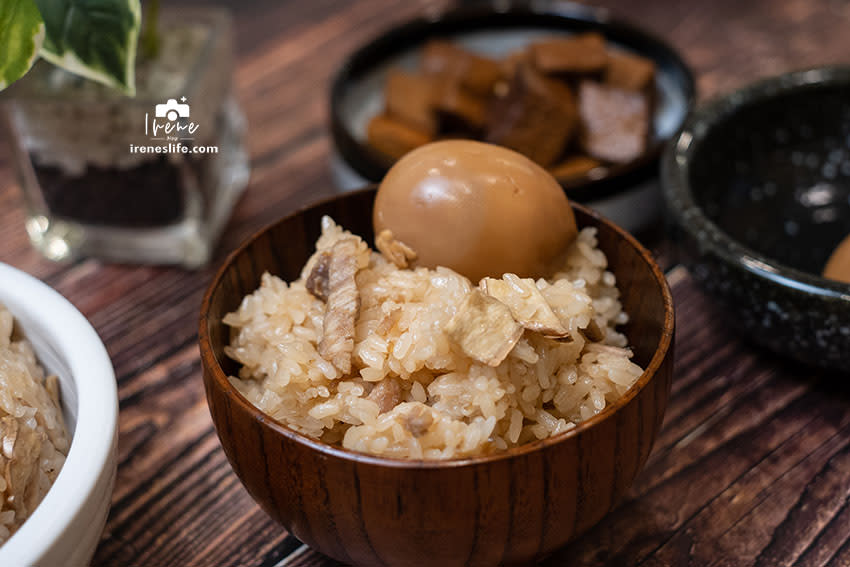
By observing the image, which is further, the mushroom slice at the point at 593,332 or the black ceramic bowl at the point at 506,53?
the black ceramic bowl at the point at 506,53

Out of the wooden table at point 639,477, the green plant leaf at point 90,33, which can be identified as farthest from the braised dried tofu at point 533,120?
the green plant leaf at point 90,33

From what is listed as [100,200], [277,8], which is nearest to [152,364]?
[100,200]

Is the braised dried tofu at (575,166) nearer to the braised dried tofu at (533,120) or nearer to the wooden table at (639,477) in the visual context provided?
the braised dried tofu at (533,120)

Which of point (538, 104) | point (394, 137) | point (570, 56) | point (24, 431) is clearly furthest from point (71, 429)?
point (570, 56)

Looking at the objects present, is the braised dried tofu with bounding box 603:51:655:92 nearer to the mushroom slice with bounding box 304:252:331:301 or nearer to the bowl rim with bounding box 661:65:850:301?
the bowl rim with bounding box 661:65:850:301

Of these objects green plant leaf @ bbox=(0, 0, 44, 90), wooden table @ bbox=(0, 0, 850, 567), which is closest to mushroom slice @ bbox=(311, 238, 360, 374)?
wooden table @ bbox=(0, 0, 850, 567)

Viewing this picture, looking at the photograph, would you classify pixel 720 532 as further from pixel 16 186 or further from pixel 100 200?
pixel 16 186

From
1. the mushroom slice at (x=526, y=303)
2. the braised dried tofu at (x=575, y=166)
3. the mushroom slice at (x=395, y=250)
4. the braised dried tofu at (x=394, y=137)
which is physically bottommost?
the braised dried tofu at (x=575, y=166)
